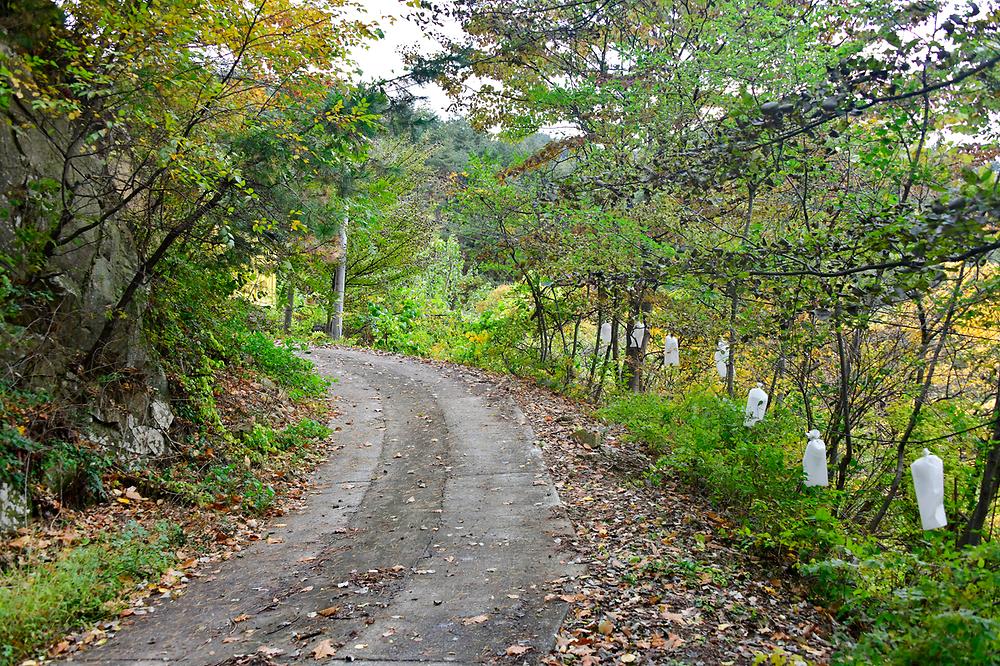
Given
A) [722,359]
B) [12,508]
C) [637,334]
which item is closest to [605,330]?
[637,334]

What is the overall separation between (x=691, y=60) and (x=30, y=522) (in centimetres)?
935

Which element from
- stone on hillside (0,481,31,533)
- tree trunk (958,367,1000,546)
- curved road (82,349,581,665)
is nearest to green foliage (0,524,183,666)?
curved road (82,349,581,665)

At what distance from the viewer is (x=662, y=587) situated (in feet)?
17.3

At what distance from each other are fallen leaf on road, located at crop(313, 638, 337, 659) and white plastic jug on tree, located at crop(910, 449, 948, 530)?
14.2 feet

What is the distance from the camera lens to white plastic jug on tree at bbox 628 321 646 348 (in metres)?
12.0

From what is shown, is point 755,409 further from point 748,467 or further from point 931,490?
point 931,490

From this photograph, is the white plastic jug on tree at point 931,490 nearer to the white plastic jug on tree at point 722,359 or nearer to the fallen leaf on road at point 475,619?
the fallen leaf on road at point 475,619

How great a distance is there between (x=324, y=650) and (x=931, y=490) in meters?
4.51

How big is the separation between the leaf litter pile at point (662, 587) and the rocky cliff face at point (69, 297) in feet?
15.3

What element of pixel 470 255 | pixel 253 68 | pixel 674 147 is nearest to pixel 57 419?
pixel 253 68

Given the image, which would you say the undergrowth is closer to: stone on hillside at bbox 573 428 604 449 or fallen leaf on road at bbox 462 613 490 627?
stone on hillside at bbox 573 428 604 449

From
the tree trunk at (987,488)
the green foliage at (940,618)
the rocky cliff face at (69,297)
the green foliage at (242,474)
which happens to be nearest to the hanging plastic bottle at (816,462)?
the tree trunk at (987,488)

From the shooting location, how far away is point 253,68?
6.89m

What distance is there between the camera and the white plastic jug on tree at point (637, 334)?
39.3 feet
